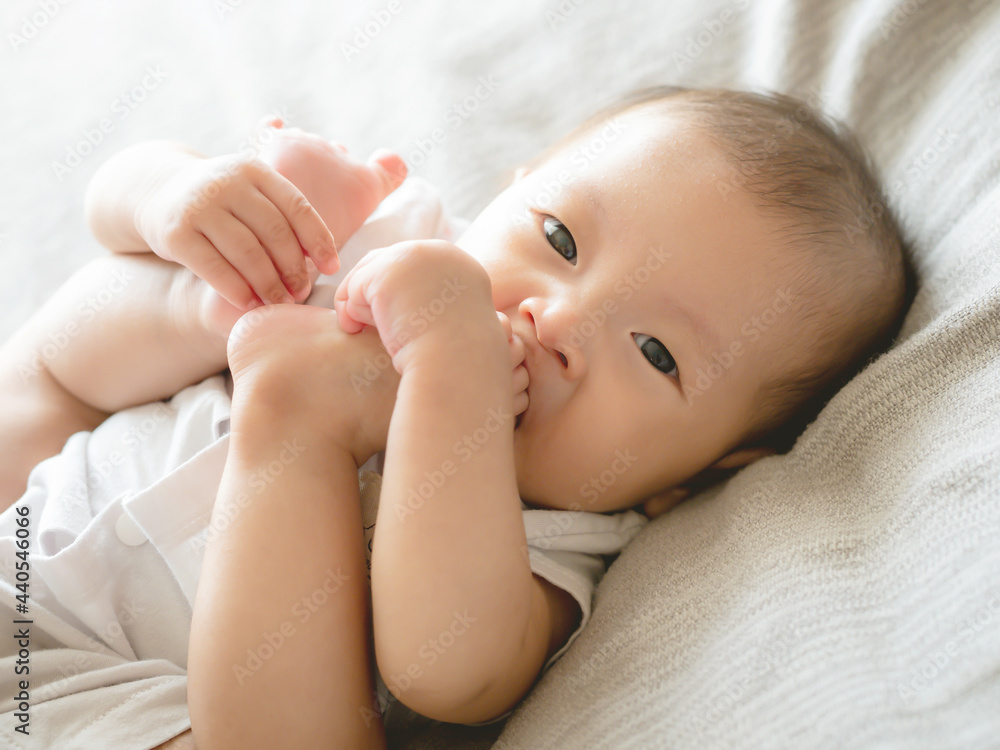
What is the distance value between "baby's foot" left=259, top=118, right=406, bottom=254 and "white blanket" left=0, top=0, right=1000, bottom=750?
0.33 m

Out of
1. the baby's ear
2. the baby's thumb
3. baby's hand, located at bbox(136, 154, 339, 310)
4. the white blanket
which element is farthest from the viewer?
the baby's thumb

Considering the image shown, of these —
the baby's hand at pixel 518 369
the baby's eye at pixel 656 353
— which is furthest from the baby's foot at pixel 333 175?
the baby's eye at pixel 656 353

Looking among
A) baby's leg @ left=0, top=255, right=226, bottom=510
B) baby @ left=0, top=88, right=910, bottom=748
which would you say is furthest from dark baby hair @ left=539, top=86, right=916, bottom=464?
baby's leg @ left=0, top=255, right=226, bottom=510

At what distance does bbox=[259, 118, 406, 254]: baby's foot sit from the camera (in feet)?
3.71

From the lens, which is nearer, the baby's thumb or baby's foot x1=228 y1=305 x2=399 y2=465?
baby's foot x1=228 y1=305 x2=399 y2=465

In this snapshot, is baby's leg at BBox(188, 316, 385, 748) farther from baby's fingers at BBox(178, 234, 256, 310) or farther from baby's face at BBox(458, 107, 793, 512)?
baby's face at BBox(458, 107, 793, 512)

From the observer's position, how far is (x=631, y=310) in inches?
37.6

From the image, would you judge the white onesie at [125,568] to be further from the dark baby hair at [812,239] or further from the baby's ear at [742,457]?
the dark baby hair at [812,239]

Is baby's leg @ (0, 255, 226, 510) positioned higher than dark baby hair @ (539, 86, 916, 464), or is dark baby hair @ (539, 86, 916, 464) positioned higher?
baby's leg @ (0, 255, 226, 510)

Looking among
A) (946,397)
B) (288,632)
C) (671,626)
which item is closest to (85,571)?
(288,632)

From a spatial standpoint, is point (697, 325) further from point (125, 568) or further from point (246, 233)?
point (125, 568)

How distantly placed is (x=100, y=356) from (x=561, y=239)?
0.74m

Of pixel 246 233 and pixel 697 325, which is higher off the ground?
pixel 246 233

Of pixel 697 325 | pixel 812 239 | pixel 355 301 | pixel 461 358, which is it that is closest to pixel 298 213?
pixel 355 301
